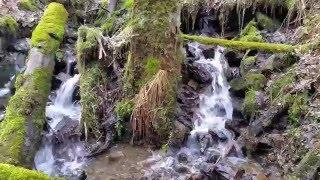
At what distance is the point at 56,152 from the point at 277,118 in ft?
13.3

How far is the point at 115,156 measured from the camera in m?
7.26

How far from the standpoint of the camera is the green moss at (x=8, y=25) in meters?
12.5

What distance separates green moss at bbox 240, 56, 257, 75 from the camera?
9.65 metres

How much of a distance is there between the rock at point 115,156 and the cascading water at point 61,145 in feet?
1.52

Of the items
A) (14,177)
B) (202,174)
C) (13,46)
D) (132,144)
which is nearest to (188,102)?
(132,144)

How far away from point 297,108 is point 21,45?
8473 mm

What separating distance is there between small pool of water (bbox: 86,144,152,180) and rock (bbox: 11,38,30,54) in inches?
243

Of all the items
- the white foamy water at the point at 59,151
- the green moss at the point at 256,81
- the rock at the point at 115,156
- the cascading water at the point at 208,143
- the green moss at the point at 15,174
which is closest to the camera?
the green moss at the point at 15,174

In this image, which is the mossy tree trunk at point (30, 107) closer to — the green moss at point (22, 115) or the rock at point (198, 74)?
the green moss at point (22, 115)

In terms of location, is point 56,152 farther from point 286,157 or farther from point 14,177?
point 286,157

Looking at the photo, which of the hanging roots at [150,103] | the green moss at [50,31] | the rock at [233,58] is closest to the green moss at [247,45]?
the rock at [233,58]

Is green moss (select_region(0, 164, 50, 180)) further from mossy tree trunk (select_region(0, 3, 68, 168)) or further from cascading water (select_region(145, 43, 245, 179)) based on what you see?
cascading water (select_region(145, 43, 245, 179))

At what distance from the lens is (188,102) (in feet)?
28.4

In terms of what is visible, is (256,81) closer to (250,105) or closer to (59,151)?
(250,105)
